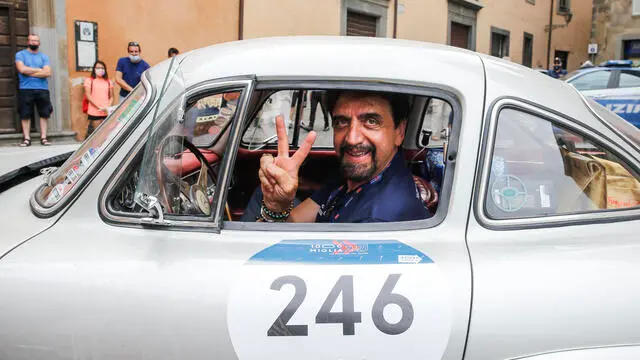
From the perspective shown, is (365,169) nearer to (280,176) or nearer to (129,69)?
(280,176)

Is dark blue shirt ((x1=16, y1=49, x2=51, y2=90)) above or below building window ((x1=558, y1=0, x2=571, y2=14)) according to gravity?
below

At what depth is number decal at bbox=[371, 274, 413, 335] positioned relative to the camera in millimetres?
1675

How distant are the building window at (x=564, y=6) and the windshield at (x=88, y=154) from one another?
25.4m

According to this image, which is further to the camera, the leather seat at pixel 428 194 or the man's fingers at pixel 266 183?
the leather seat at pixel 428 194

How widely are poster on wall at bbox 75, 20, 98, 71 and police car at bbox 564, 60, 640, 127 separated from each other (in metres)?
8.33

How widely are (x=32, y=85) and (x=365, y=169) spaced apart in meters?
7.96

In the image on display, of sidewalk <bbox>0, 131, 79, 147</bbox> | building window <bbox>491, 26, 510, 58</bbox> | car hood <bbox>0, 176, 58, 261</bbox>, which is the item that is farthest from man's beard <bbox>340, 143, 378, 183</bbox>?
building window <bbox>491, 26, 510, 58</bbox>

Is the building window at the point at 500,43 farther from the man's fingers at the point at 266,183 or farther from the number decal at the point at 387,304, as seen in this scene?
the number decal at the point at 387,304

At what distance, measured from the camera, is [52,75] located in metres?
9.29

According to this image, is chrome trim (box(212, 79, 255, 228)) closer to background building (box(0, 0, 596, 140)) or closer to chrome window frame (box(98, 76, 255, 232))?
chrome window frame (box(98, 76, 255, 232))

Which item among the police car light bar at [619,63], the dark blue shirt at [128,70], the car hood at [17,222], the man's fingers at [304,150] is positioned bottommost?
the car hood at [17,222]

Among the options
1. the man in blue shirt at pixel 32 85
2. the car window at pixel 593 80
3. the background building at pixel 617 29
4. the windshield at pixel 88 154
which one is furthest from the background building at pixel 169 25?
the background building at pixel 617 29

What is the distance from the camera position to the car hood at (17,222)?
1.79 metres

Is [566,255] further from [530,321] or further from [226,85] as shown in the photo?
[226,85]
